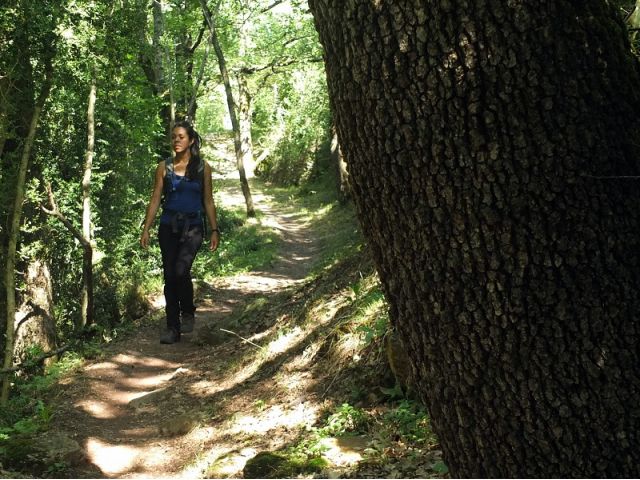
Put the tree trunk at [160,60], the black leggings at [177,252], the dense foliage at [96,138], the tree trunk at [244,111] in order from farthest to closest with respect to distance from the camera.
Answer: the tree trunk at [244,111] → the tree trunk at [160,60] → the dense foliage at [96,138] → the black leggings at [177,252]

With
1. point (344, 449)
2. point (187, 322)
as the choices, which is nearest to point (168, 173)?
point (187, 322)

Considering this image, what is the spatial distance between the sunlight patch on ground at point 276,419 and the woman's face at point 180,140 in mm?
3117

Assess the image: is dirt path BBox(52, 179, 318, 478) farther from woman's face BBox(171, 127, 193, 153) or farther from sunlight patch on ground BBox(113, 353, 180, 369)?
woman's face BBox(171, 127, 193, 153)

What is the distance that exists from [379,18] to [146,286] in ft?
38.0

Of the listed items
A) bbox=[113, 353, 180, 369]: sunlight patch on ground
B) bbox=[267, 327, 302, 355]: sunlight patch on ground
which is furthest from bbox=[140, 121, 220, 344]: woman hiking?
bbox=[267, 327, 302, 355]: sunlight patch on ground

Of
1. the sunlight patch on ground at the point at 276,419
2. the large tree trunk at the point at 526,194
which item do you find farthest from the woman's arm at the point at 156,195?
the large tree trunk at the point at 526,194

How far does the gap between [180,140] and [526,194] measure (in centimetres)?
606

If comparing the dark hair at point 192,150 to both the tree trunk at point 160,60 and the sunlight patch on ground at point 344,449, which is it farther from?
the tree trunk at point 160,60

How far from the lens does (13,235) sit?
344 inches

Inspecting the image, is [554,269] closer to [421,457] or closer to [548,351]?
[548,351]

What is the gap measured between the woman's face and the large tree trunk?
5.64m

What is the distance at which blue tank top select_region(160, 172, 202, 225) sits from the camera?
7991mm

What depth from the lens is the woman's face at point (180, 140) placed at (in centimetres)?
784

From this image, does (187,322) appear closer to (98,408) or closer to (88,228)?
(98,408)
